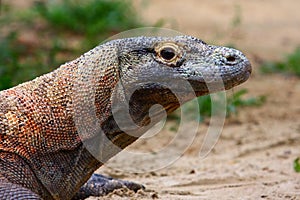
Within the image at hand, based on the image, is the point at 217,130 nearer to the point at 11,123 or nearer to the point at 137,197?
the point at 137,197

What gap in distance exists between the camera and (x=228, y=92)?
9.54 metres

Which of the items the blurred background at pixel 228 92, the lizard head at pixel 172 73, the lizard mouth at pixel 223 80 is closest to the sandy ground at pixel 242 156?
the blurred background at pixel 228 92

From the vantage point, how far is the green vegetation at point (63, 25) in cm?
1041

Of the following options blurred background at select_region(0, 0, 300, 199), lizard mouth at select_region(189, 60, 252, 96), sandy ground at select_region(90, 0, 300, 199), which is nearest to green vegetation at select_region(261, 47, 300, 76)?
blurred background at select_region(0, 0, 300, 199)

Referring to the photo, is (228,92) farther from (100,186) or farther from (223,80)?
(223,80)

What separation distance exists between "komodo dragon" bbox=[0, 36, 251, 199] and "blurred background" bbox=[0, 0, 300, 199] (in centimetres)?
92

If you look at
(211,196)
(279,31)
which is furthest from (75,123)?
(279,31)

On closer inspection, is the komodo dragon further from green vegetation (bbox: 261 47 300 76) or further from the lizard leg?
green vegetation (bbox: 261 47 300 76)

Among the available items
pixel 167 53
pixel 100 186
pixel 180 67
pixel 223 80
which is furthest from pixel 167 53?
pixel 100 186

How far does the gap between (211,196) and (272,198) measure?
0.46 meters

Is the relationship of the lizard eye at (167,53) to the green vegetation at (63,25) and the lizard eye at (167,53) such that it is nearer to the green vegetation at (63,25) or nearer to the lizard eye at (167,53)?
the lizard eye at (167,53)

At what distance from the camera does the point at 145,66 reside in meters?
4.43

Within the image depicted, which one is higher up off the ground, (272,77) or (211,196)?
(272,77)

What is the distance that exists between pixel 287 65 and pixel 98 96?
7.43 meters
